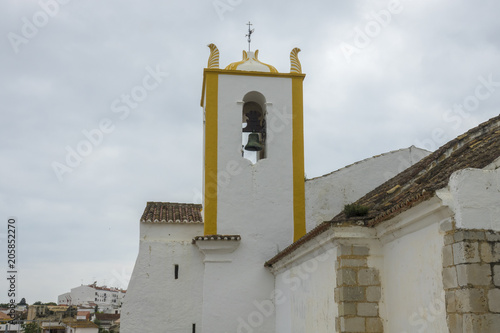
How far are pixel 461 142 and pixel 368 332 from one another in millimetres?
2389

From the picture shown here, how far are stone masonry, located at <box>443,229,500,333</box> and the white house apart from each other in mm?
1380

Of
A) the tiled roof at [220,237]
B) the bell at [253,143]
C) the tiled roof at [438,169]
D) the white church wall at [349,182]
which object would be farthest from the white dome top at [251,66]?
the tiled roof at [438,169]

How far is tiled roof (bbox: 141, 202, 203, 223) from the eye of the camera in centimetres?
1045

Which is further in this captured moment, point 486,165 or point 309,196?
point 309,196

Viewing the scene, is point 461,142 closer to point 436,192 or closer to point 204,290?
point 436,192

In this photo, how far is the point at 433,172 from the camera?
5.54 m

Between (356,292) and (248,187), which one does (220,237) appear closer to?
(248,187)

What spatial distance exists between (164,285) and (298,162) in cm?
360

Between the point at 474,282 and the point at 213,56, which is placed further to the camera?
the point at 213,56

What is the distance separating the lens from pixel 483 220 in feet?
13.0

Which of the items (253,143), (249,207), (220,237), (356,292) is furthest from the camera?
(253,143)

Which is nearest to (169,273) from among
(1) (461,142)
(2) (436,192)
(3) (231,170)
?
(3) (231,170)

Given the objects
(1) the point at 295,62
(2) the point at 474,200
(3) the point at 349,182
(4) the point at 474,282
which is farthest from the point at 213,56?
(4) the point at 474,282

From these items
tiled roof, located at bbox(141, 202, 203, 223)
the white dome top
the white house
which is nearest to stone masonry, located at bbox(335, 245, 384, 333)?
the white house
